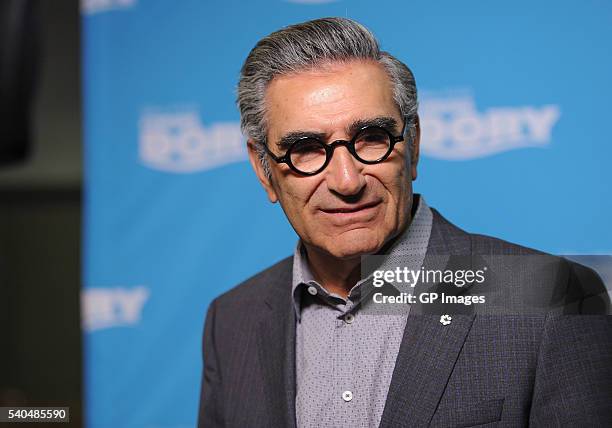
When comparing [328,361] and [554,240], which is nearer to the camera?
[328,361]

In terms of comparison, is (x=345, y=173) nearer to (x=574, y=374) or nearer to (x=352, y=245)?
(x=352, y=245)

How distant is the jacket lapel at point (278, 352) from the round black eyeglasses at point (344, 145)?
0.38 m

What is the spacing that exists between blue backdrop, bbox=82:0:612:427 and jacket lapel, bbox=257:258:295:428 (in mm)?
617

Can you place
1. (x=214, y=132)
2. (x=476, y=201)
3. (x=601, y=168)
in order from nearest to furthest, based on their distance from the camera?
(x=601, y=168) < (x=476, y=201) < (x=214, y=132)

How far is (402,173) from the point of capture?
62.9 inches

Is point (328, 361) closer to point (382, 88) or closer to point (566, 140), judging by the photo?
point (382, 88)

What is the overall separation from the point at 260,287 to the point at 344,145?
55cm

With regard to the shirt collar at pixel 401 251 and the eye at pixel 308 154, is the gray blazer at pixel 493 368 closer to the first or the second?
the shirt collar at pixel 401 251

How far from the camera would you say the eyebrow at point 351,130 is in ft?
5.06

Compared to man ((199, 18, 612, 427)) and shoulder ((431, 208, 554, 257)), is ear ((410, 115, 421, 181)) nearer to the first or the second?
man ((199, 18, 612, 427))

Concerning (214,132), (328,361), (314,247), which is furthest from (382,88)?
(214,132)

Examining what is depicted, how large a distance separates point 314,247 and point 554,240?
87 cm

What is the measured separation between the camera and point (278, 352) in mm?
1726

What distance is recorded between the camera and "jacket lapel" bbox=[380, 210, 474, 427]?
1473 millimetres
